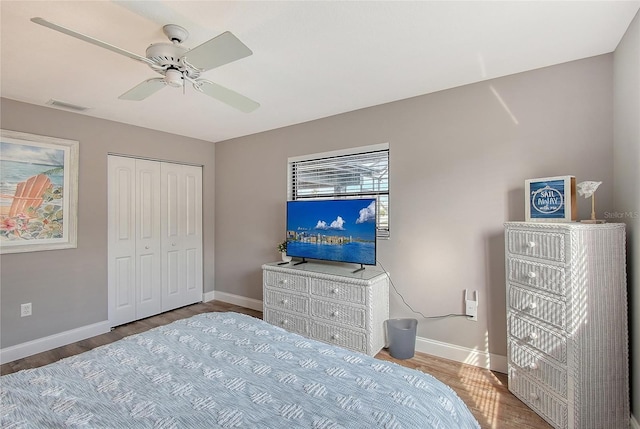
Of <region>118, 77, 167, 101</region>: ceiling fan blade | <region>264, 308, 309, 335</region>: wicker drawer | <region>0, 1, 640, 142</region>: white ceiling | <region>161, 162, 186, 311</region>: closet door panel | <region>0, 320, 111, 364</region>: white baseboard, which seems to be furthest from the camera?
<region>161, 162, 186, 311</region>: closet door panel

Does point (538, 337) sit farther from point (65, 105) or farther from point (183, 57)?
point (65, 105)

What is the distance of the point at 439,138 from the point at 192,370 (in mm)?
2620

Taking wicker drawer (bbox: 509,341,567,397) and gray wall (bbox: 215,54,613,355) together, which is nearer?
wicker drawer (bbox: 509,341,567,397)

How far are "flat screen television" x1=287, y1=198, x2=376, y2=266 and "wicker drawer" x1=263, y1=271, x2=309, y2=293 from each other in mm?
335

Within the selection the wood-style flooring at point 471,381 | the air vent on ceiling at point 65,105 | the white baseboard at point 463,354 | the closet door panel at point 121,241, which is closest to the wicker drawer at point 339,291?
the wood-style flooring at point 471,381

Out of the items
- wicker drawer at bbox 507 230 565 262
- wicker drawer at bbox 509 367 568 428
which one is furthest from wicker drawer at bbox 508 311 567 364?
wicker drawer at bbox 507 230 565 262

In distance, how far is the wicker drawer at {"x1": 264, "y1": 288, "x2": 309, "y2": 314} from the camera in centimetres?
311

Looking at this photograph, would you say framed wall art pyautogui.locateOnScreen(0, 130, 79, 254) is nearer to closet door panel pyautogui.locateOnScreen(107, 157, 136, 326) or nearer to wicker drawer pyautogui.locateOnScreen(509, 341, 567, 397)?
closet door panel pyautogui.locateOnScreen(107, 157, 136, 326)

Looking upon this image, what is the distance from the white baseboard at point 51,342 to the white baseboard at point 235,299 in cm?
137

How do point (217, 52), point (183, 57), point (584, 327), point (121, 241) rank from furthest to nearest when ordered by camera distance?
point (121, 241) < point (584, 327) < point (183, 57) < point (217, 52)

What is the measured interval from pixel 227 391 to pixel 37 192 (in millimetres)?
3155

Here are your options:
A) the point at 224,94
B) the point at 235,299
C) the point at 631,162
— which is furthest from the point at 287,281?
the point at 631,162

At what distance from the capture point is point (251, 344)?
163 centimetres

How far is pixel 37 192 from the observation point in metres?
3.02
